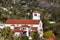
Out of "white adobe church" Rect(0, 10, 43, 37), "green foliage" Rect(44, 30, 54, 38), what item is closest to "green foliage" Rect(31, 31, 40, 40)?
"white adobe church" Rect(0, 10, 43, 37)

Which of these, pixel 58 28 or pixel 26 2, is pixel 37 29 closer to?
pixel 58 28

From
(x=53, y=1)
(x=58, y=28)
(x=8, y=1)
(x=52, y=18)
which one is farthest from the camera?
(x=53, y=1)

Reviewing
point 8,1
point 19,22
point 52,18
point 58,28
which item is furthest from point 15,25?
point 8,1

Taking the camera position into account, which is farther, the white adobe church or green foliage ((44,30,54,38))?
green foliage ((44,30,54,38))

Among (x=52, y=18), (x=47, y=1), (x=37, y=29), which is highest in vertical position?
(x=37, y=29)

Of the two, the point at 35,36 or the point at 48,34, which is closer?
the point at 35,36

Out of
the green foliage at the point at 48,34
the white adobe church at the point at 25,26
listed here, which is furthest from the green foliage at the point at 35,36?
the green foliage at the point at 48,34

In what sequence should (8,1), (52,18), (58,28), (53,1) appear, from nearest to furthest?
(58,28) < (52,18) < (8,1) < (53,1)

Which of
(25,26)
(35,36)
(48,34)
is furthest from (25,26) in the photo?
(35,36)

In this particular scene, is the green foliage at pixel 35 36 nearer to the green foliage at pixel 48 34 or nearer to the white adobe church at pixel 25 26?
the white adobe church at pixel 25 26

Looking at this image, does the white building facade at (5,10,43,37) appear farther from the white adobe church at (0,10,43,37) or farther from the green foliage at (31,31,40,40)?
the green foliage at (31,31,40,40)

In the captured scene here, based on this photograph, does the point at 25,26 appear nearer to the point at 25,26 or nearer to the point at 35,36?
the point at 25,26
